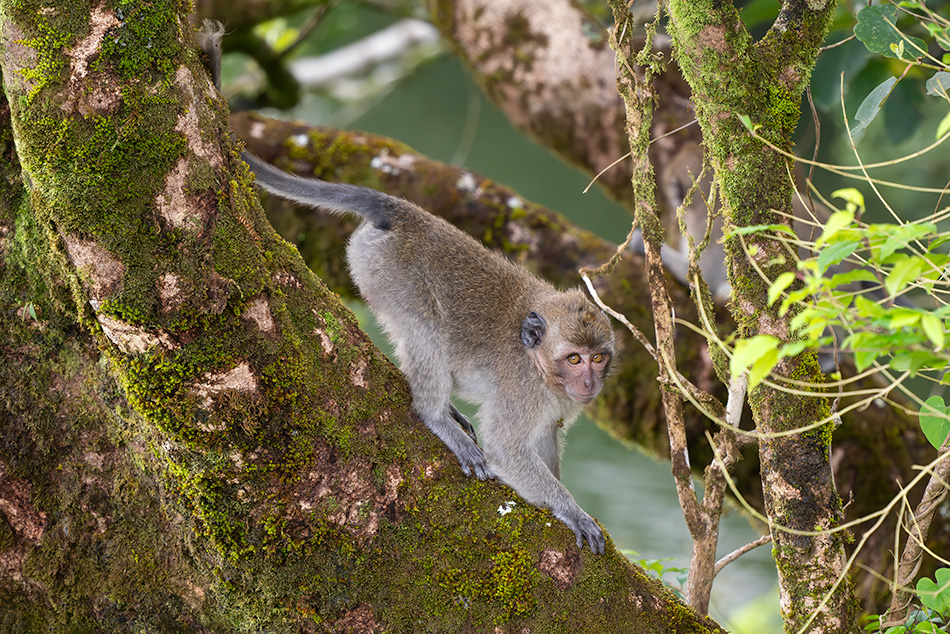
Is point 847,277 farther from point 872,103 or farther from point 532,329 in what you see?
point 532,329

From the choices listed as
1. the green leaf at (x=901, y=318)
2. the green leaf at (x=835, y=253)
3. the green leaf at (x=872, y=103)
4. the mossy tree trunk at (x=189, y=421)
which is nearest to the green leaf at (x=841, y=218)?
the green leaf at (x=835, y=253)

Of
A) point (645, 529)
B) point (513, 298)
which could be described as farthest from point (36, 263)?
point (645, 529)

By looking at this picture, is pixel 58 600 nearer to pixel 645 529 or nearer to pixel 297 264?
pixel 297 264

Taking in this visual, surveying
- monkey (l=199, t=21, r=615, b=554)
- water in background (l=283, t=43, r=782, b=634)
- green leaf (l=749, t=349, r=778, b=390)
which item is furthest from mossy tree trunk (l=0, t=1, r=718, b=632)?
water in background (l=283, t=43, r=782, b=634)

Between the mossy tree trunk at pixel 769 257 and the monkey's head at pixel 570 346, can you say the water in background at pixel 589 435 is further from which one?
the mossy tree trunk at pixel 769 257

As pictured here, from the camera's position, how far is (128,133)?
2.33 m

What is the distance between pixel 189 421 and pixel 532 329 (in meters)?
2.05

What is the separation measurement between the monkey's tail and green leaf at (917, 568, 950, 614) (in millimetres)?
2709

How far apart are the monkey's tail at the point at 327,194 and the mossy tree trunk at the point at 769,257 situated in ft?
5.79

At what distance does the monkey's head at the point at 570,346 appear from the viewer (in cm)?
407

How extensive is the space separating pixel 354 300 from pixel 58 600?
10.9ft

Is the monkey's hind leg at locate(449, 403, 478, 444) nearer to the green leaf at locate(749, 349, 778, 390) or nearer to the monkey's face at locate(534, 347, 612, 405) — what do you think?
the monkey's face at locate(534, 347, 612, 405)

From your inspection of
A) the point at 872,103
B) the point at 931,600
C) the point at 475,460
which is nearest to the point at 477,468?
the point at 475,460

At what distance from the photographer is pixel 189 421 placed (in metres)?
2.39
